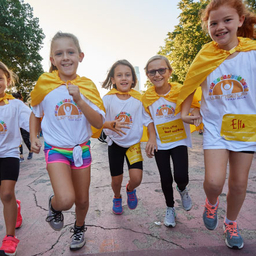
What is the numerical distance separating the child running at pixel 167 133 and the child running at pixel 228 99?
51 cm

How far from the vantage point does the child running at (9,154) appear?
84.9 inches

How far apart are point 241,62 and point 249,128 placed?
1.90 ft

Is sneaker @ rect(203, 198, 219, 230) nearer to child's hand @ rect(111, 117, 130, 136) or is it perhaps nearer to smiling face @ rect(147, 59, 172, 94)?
child's hand @ rect(111, 117, 130, 136)

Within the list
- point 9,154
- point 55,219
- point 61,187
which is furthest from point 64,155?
point 9,154

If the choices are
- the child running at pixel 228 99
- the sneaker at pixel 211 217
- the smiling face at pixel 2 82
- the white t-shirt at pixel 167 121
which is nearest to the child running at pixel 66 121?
the smiling face at pixel 2 82

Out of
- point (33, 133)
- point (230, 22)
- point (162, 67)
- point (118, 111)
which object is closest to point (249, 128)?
point (230, 22)

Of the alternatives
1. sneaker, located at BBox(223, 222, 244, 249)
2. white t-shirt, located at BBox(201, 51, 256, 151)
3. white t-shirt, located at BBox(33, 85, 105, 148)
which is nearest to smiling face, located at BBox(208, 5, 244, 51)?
white t-shirt, located at BBox(201, 51, 256, 151)

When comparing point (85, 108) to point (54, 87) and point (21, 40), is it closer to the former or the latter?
point (54, 87)

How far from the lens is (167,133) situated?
2.57 metres

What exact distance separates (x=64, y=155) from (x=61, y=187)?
1.00 feet

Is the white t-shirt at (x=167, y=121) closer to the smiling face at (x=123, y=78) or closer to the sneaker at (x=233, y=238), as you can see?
the smiling face at (x=123, y=78)

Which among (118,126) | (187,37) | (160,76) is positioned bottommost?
(118,126)

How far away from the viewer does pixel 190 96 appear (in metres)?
2.22

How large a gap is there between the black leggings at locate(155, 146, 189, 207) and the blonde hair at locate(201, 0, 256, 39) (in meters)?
1.34
